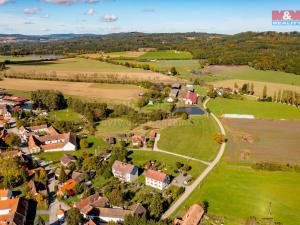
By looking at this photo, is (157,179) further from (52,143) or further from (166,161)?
(52,143)

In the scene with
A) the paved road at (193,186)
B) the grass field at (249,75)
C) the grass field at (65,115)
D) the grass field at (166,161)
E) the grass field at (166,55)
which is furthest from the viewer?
the grass field at (166,55)

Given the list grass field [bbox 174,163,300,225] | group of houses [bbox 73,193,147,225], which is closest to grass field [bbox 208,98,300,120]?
grass field [bbox 174,163,300,225]

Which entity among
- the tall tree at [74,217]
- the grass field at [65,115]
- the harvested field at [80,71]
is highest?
the harvested field at [80,71]

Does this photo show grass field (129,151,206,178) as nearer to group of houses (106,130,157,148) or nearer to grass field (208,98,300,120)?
group of houses (106,130,157,148)

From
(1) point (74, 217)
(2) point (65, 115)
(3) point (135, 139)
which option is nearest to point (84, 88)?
(2) point (65, 115)

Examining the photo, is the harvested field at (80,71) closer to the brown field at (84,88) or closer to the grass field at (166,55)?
the brown field at (84,88)

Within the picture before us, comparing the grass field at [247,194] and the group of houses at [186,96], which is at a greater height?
the group of houses at [186,96]

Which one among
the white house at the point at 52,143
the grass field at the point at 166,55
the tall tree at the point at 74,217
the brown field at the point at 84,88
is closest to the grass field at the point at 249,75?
the grass field at the point at 166,55
